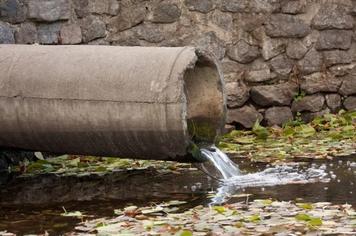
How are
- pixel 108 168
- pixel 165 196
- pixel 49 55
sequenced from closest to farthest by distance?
pixel 165 196
pixel 49 55
pixel 108 168

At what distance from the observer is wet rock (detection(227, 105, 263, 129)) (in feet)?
25.9

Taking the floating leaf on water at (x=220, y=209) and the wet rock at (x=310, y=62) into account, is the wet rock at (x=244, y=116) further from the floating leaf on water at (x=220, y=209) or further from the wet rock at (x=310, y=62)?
the floating leaf on water at (x=220, y=209)

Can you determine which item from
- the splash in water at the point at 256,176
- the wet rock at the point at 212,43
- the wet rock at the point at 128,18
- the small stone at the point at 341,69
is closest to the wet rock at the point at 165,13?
the wet rock at the point at 128,18

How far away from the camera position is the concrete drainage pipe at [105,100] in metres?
5.05

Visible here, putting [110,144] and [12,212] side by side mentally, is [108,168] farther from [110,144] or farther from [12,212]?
[12,212]

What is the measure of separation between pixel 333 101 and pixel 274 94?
0.66 m

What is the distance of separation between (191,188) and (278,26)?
10.5ft

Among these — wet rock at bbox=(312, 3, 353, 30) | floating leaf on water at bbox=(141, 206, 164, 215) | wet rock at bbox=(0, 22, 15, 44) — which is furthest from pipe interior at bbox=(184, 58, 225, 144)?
wet rock at bbox=(312, 3, 353, 30)

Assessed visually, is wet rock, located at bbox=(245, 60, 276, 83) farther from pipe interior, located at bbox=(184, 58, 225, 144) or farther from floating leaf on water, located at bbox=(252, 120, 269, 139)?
pipe interior, located at bbox=(184, 58, 225, 144)

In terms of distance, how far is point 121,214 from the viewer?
14.5 ft

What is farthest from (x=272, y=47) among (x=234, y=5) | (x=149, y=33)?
(x=149, y=33)

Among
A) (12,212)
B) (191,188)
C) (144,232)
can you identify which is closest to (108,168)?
(191,188)

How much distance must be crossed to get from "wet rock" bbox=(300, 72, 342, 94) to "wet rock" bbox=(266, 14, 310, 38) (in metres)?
0.45

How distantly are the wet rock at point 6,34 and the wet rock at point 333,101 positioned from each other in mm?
3218
